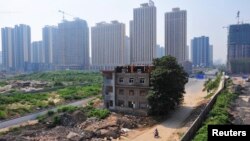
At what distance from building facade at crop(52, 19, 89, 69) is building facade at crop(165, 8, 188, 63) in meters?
49.9

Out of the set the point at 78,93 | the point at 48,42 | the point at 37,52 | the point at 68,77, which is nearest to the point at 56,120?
the point at 78,93

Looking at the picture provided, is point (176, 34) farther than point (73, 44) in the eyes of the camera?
No

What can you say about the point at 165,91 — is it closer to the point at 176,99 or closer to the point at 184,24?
the point at 176,99

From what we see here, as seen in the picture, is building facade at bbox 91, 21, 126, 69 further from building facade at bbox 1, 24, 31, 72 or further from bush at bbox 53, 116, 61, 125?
bush at bbox 53, 116, 61, 125

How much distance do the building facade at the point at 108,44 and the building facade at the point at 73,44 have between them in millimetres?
8251

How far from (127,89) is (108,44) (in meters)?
102

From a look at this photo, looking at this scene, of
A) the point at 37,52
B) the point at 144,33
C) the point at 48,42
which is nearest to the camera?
the point at 144,33

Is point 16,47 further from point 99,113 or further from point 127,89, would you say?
point 99,113

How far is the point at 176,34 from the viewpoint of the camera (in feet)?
391

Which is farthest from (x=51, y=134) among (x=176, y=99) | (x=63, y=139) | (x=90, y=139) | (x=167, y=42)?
(x=167, y=42)

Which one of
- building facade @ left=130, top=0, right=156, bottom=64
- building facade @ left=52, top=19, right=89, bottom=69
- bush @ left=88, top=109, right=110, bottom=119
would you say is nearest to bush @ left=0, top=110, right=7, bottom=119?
bush @ left=88, top=109, right=110, bottom=119

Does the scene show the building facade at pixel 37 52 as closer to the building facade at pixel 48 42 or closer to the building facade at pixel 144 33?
the building facade at pixel 48 42

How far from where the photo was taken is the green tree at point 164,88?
32.8m

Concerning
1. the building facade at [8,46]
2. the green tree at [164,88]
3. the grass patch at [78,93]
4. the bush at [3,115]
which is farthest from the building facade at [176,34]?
the building facade at [8,46]
